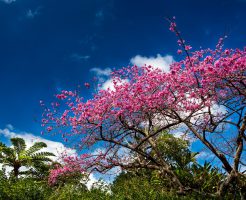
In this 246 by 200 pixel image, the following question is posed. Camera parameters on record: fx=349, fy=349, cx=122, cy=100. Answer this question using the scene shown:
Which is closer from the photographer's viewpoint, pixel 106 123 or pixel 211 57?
pixel 211 57

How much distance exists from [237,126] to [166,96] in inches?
115

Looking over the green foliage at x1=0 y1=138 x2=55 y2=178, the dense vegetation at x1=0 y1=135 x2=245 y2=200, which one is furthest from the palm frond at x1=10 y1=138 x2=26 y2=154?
the dense vegetation at x1=0 y1=135 x2=245 y2=200

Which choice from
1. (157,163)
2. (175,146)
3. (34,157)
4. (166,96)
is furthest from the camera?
(34,157)

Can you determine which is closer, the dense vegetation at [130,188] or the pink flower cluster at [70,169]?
the dense vegetation at [130,188]

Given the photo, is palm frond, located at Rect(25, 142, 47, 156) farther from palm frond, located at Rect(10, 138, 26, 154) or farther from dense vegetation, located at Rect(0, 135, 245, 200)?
dense vegetation, located at Rect(0, 135, 245, 200)

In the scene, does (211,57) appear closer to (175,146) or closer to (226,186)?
(226,186)

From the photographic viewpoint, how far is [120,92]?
13.1 m

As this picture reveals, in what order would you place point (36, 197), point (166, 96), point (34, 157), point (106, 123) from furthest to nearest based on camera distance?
point (34, 157) < point (106, 123) < point (166, 96) < point (36, 197)

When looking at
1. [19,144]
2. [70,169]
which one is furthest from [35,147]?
[70,169]

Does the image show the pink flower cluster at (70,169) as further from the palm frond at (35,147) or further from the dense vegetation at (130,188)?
the palm frond at (35,147)

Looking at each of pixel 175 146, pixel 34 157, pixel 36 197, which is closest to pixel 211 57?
pixel 36 197

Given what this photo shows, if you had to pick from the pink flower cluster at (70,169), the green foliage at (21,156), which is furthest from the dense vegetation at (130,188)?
the green foliage at (21,156)

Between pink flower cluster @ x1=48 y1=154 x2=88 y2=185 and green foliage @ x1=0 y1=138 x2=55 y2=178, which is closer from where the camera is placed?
pink flower cluster @ x1=48 y1=154 x2=88 y2=185

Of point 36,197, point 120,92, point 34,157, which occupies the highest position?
point 34,157
